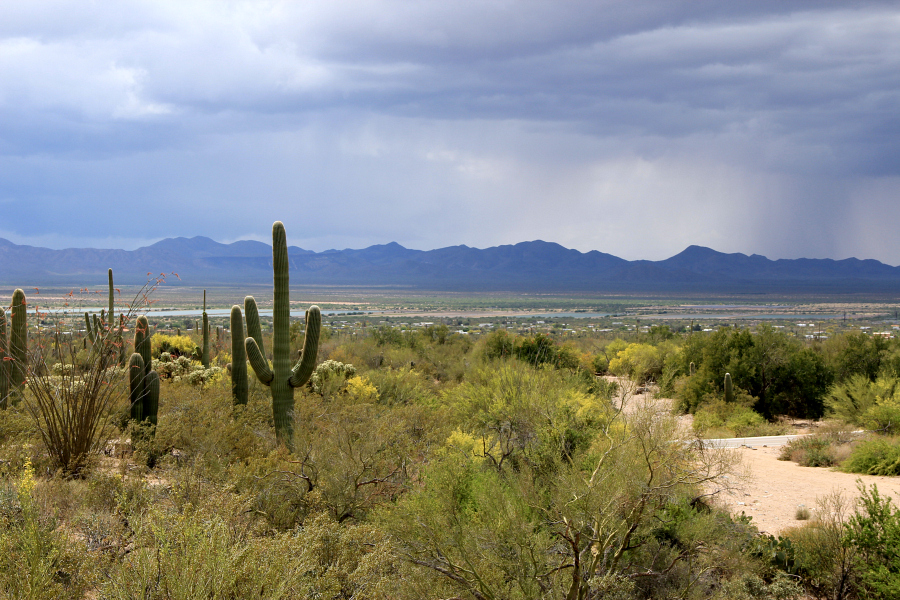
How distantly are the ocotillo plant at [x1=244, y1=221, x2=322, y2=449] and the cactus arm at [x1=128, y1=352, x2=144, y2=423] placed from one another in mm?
2017

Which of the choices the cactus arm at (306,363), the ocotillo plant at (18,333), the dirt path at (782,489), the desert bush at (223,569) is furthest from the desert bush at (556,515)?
the ocotillo plant at (18,333)

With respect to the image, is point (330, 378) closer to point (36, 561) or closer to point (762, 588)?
point (762, 588)

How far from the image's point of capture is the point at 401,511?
7.84 meters

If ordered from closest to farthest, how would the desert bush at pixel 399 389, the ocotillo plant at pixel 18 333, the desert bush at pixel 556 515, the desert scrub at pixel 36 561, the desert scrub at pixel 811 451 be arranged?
the desert scrub at pixel 36 561 → the desert bush at pixel 556 515 → the ocotillo plant at pixel 18 333 → the desert scrub at pixel 811 451 → the desert bush at pixel 399 389

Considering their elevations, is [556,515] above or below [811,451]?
above

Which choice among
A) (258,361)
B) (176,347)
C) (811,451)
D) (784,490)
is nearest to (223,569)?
(258,361)

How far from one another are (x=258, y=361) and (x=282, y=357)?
49cm

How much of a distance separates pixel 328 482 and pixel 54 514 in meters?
3.30

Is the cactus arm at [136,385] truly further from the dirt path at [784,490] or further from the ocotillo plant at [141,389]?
the dirt path at [784,490]


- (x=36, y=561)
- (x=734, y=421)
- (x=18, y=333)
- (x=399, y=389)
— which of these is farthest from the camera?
(x=734, y=421)

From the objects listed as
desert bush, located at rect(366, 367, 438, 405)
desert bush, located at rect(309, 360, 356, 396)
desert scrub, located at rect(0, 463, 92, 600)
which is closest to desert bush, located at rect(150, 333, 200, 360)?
desert bush, located at rect(309, 360, 356, 396)

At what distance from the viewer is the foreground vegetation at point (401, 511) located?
221 inches

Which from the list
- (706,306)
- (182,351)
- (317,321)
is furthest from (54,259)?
(317,321)

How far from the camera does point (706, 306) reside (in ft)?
474
